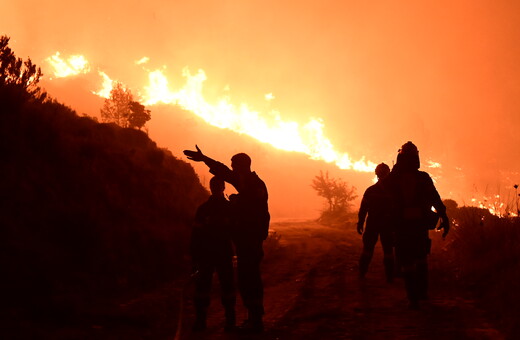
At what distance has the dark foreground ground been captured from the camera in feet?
17.6

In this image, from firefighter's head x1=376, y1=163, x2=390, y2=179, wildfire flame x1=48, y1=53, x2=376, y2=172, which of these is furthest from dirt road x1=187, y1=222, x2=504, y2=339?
wildfire flame x1=48, y1=53, x2=376, y2=172

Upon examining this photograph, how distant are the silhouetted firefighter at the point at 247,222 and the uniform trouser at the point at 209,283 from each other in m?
0.23

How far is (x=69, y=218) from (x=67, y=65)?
112461 millimetres

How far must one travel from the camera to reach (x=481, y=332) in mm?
5309

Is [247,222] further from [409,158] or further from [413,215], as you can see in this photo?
[409,158]

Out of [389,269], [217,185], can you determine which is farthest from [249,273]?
[389,269]

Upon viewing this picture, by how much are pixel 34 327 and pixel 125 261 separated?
4.72 meters

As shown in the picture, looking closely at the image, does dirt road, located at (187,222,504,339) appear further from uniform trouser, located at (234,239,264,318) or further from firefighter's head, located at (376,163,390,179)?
firefighter's head, located at (376,163,390,179)

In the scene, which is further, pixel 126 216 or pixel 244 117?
pixel 244 117

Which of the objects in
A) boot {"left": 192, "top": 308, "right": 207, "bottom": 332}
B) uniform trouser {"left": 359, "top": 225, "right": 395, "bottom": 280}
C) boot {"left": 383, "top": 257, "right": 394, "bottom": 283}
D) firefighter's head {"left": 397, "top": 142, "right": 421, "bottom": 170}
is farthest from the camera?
uniform trouser {"left": 359, "top": 225, "right": 395, "bottom": 280}

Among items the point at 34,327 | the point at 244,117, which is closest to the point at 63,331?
the point at 34,327

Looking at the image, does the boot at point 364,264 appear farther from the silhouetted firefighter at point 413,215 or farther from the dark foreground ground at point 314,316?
the silhouetted firefighter at point 413,215

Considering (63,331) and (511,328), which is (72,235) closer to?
(63,331)

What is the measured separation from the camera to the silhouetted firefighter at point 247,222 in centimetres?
582
